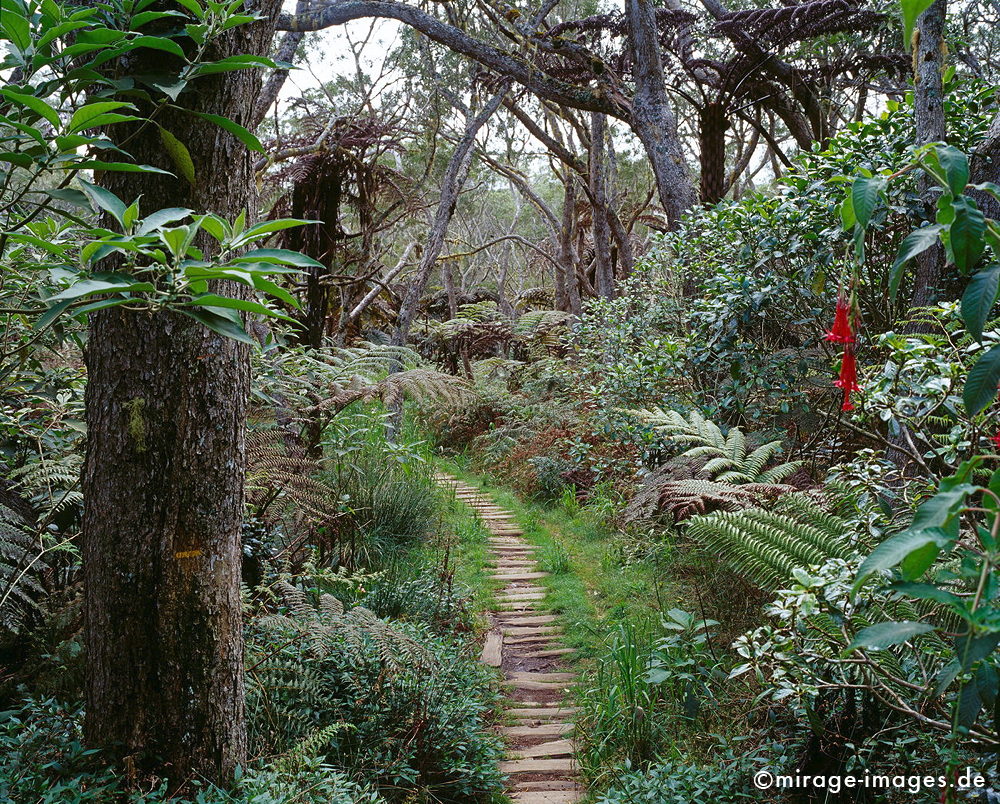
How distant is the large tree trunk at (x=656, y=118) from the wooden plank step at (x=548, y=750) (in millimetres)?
5233

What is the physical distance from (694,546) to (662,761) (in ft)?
6.41

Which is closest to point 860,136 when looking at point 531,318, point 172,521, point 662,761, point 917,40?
point 917,40

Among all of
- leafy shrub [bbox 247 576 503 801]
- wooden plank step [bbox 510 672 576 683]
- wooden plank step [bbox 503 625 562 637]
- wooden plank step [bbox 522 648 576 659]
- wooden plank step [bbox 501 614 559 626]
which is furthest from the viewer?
wooden plank step [bbox 501 614 559 626]

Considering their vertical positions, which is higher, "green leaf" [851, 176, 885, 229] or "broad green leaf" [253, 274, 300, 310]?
"green leaf" [851, 176, 885, 229]

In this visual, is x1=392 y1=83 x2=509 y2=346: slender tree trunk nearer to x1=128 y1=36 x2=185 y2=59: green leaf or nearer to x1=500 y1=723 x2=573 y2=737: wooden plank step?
x1=500 y1=723 x2=573 y2=737: wooden plank step

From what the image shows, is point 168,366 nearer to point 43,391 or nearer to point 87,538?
point 87,538

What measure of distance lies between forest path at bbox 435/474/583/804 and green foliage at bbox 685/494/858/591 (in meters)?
1.21

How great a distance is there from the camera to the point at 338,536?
4574 millimetres

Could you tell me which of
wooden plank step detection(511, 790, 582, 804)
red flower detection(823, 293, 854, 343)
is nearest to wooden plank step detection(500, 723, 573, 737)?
wooden plank step detection(511, 790, 582, 804)

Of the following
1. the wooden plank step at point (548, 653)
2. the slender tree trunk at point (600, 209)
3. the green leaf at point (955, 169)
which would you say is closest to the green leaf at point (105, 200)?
the green leaf at point (955, 169)

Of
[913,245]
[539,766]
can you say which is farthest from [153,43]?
[539,766]

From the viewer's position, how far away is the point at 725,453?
4.26m

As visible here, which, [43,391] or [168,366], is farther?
[43,391]

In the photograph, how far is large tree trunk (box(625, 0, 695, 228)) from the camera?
22.4 feet
